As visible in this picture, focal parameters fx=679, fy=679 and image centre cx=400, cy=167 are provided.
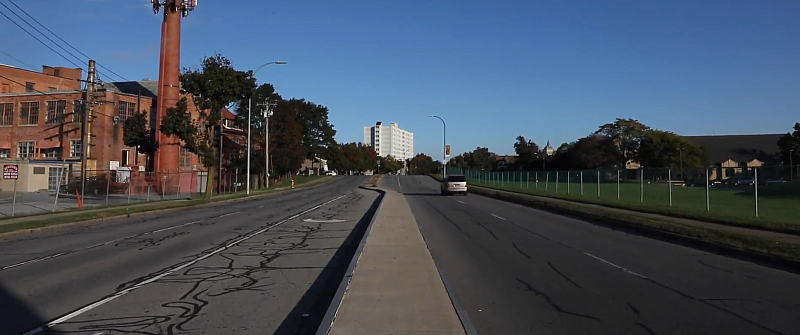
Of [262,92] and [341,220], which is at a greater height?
[262,92]

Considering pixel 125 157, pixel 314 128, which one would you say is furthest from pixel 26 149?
pixel 314 128

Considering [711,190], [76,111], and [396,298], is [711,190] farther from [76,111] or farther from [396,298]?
[76,111]

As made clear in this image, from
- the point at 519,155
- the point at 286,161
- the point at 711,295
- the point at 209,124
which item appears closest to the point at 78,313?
the point at 711,295

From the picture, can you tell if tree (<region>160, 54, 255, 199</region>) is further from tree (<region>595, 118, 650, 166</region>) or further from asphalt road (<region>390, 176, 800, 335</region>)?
tree (<region>595, 118, 650, 166</region>)

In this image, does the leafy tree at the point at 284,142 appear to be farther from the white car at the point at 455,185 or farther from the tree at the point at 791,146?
the tree at the point at 791,146

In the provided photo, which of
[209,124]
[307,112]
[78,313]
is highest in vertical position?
[307,112]

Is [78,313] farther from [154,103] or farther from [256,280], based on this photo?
[154,103]

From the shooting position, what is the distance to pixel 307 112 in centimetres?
10900

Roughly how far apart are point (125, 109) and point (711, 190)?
5152cm

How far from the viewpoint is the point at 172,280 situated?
11.4 m

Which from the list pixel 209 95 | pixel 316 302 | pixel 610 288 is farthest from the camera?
pixel 209 95

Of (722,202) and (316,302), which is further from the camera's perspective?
(722,202)

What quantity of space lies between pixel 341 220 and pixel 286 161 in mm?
56293

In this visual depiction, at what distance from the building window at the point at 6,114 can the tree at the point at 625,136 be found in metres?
76.9
